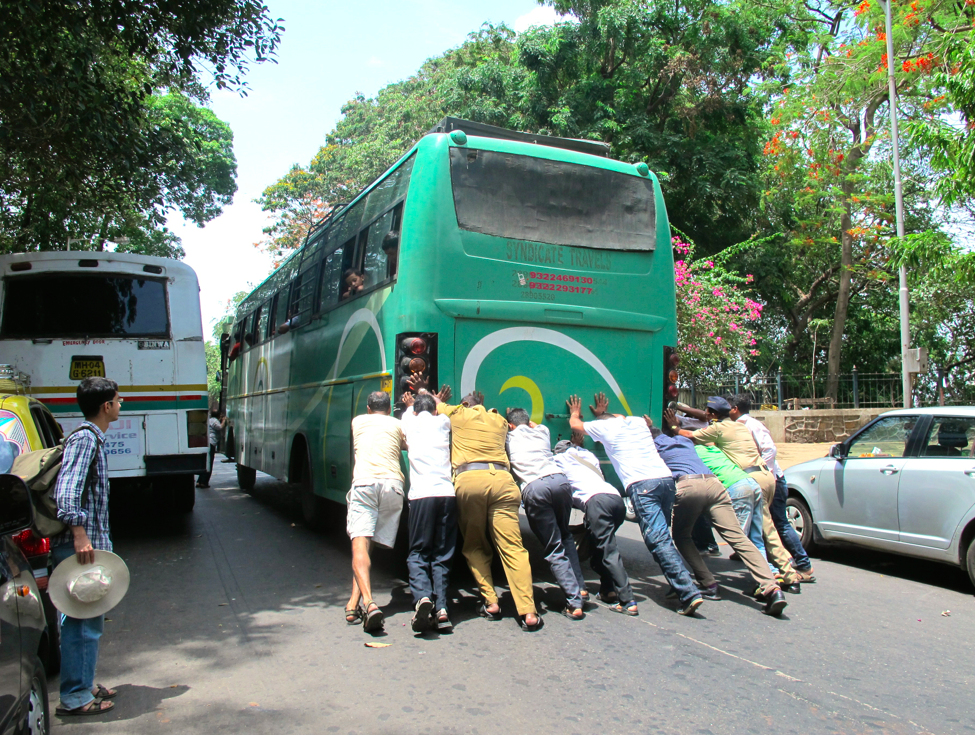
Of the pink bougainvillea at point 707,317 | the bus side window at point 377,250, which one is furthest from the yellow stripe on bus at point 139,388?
the pink bougainvillea at point 707,317

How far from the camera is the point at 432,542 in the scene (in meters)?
5.62

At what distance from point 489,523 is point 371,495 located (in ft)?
3.03

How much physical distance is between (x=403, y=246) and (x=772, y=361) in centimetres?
1995

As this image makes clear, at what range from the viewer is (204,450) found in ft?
29.4

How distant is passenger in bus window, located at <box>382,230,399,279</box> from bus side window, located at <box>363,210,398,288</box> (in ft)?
0.08

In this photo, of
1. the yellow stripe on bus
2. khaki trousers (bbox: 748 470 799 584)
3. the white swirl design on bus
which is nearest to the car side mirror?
the white swirl design on bus

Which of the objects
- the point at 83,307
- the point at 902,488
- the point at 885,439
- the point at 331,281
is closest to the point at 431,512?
the point at 331,281

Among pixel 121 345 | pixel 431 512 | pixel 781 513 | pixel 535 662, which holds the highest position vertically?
pixel 121 345

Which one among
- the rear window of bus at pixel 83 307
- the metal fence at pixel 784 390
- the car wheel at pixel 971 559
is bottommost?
the car wheel at pixel 971 559

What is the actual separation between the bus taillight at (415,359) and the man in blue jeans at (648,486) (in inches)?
56.5

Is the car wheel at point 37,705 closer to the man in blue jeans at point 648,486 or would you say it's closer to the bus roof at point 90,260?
the man in blue jeans at point 648,486

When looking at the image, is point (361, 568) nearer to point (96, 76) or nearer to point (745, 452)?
point (745, 452)

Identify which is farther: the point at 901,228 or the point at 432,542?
the point at 901,228

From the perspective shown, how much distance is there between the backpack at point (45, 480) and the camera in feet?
12.6
